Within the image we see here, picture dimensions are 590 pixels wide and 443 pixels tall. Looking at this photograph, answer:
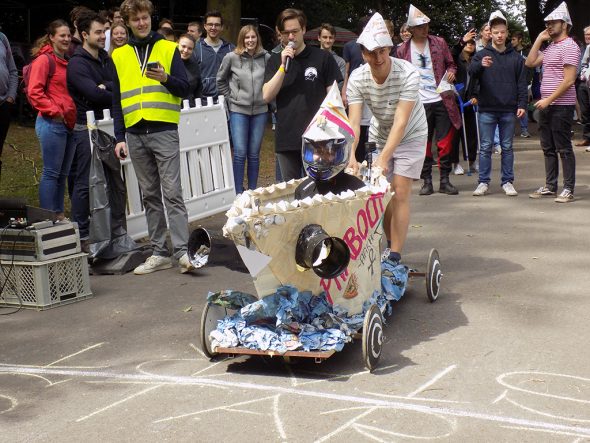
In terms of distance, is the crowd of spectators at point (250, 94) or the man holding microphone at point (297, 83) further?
the man holding microphone at point (297, 83)

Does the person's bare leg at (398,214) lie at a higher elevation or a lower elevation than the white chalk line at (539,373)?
higher

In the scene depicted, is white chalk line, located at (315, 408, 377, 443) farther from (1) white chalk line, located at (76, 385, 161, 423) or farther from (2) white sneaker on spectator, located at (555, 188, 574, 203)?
(2) white sneaker on spectator, located at (555, 188, 574, 203)

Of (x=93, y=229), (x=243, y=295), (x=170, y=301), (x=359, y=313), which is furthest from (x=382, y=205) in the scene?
(x=93, y=229)

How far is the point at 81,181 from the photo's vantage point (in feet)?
29.4

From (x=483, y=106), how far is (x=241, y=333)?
7177mm

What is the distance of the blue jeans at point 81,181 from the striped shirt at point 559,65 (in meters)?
5.31

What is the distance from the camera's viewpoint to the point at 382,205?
608 centimetres

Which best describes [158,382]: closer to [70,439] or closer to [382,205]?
[70,439]

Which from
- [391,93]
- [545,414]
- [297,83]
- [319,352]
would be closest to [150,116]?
[297,83]

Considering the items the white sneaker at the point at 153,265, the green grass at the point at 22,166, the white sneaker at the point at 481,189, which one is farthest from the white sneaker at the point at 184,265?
the white sneaker at the point at 481,189

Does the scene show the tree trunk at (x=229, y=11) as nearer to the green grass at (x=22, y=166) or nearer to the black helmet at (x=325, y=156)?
the green grass at (x=22, y=166)

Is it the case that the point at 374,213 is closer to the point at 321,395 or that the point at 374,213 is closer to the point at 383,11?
the point at 321,395

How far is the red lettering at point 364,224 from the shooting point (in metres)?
5.76

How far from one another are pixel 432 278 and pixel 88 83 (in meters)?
3.69
